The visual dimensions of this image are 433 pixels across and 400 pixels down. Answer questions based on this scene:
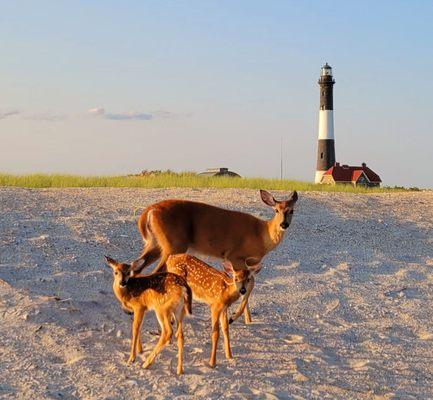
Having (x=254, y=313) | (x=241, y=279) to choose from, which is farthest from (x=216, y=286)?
(x=254, y=313)

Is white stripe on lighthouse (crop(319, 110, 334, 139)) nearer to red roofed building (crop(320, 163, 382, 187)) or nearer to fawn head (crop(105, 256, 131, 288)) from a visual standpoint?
red roofed building (crop(320, 163, 382, 187))

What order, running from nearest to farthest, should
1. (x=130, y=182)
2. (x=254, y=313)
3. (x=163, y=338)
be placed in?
(x=163, y=338) → (x=254, y=313) → (x=130, y=182)

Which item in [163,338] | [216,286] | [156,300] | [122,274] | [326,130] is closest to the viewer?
[163,338]

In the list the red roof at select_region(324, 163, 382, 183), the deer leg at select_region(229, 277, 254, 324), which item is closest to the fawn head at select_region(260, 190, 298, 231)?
the deer leg at select_region(229, 277, 254, 324)

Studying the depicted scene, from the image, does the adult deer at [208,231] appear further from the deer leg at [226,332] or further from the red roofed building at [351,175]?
the red roofed building at [351,175]

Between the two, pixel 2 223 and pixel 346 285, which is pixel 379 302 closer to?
pixel 346 285

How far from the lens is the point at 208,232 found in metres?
11.3

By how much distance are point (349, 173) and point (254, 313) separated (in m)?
37.1

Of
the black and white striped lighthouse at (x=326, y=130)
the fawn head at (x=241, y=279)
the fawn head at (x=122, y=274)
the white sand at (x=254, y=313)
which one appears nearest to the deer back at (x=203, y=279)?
the fawn head at (x=241, y=279)

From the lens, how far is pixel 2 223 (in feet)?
51.1

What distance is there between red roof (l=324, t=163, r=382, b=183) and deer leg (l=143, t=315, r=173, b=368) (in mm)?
39272

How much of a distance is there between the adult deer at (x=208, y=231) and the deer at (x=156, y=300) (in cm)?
163

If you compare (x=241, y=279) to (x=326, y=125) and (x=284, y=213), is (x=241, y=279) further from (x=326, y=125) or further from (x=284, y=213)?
(x=326, y=125)

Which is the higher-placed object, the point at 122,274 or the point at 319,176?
the point at 319,176
